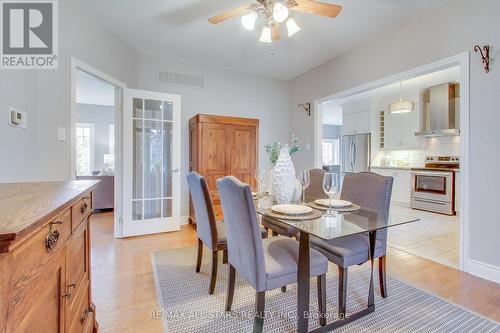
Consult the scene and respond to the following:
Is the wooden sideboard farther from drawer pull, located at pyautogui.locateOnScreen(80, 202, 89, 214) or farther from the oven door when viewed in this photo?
the oven door

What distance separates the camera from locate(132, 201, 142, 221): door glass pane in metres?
3.42

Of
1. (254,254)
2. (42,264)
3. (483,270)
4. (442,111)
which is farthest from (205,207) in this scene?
(442,111)

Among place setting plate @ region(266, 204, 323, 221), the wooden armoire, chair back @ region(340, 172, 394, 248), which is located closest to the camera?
place setting plate @ region(266, 204, 323, 221)

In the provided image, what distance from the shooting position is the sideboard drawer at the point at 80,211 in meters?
1.07

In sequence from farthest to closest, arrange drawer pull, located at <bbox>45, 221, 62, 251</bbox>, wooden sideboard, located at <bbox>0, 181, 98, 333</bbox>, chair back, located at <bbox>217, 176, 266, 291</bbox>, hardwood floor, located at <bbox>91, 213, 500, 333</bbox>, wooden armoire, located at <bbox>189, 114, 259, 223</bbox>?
wooden armoire, located at <bbox>189, 114, 259, 223</bbox>
hardwood floor, located at <bbox>91, 213, 500, 333</bbox>
chair back, located at <bbox>217, 176, 266, 291</bbox>
drawer pull, located at <bbox>45, 221, 62, 251</bbox>
wooden sideboard, located at <bbox>0, 181, 98, 333</bbox>

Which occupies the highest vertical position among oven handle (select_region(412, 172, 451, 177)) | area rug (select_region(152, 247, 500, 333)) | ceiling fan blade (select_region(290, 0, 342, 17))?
ceiling fan blade (select_region(290, 0, 342, 17))

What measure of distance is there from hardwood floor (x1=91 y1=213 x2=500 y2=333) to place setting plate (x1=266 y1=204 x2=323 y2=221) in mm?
1023

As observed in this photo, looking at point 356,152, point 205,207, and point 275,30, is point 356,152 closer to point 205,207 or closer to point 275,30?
point 275,30

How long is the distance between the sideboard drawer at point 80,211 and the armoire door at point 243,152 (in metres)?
2.51

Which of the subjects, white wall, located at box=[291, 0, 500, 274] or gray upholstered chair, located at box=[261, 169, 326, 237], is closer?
white wall, located at box=[291, 0, 500, 274]

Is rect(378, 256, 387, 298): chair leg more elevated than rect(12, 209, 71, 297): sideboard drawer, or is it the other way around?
rect(12, 209, 71, 297): sideboard drawer

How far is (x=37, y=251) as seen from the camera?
683 mm

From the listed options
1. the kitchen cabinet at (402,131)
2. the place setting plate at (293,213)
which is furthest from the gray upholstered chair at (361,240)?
the kitchen cabinet at (402,131)

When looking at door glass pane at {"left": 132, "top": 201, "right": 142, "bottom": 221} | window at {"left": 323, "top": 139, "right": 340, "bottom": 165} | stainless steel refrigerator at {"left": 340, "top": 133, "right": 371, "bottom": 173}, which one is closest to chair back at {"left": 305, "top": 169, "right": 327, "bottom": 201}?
door glass pane at {"left": 132, "top": 201, "right": 142, "bottom": 221}
